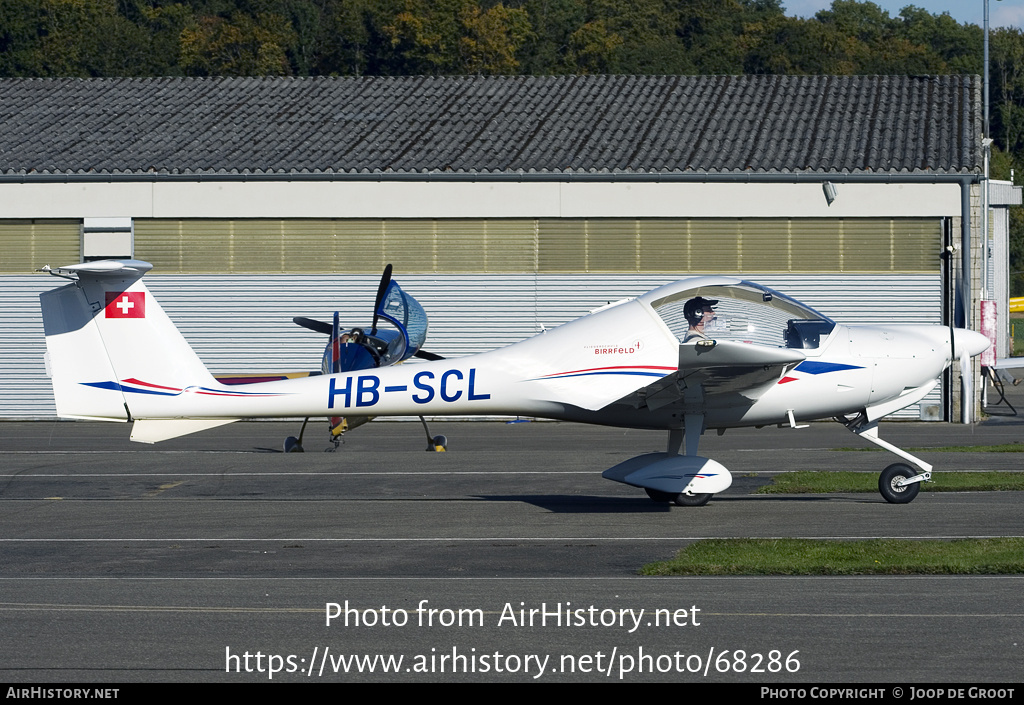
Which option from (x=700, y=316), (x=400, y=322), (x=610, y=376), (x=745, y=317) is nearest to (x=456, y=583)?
(x=610, y=376)

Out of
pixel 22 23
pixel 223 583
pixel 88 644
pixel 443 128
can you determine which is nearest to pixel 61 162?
pixel 443 128

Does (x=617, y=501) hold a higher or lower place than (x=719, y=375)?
lower

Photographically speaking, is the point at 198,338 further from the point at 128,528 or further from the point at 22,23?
the point at 22,23

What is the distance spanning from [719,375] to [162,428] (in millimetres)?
5458

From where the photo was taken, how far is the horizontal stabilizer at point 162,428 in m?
13.2

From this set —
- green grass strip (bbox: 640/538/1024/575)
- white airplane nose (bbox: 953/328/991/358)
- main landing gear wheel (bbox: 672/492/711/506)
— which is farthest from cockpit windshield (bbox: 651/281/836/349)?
green grass strip (bbox: 640/538/1024/575)

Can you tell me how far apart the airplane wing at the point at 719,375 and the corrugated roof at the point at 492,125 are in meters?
15.1

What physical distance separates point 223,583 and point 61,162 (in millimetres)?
22268

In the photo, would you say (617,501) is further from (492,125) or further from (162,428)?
(492,125)

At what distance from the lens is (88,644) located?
301 inches

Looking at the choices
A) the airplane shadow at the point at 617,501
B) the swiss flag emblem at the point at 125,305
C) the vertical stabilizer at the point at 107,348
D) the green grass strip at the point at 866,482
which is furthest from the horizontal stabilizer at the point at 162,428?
the green grass strip at the point at 866,482

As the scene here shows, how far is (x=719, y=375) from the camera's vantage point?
13281mm

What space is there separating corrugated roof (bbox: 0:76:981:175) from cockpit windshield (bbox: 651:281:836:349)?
15.0m

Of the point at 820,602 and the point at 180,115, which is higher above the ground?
the point at 180,115
